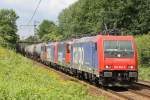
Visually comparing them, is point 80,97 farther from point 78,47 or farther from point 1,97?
point 78,47

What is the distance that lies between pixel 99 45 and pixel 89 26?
61.8 metres

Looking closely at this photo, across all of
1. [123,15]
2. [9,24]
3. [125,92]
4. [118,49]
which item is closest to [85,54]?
[118,49]

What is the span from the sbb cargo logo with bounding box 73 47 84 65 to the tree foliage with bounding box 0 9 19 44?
2501 inches

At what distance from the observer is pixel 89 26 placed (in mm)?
86375

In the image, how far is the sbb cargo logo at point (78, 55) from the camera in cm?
2957

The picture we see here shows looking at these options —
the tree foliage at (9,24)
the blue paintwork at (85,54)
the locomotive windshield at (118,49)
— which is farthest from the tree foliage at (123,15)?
the locomotive windshield at (118,49)

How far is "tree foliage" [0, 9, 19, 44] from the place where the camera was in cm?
10069

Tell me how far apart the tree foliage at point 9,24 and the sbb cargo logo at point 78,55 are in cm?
6352

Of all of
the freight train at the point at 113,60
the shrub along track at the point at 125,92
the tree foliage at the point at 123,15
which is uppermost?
the tree foliage at the point at 123,15

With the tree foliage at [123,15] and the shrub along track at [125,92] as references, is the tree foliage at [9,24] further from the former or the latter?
the shrub along track at [125,92]

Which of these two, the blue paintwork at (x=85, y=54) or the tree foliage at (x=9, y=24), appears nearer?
the blue paintwork at (x=85, y=54)

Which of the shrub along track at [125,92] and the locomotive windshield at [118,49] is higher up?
the locomotive windshield at [118,49]

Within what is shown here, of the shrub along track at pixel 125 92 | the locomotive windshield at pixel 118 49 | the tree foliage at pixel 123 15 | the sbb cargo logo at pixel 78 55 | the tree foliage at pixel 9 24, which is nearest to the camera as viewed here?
the shrub along track at pixel 125 92

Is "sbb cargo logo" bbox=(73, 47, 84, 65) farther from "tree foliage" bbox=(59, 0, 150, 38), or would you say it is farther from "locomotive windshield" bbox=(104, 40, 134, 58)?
"tree foliage" bbox=(59, 0, 150, 38)
